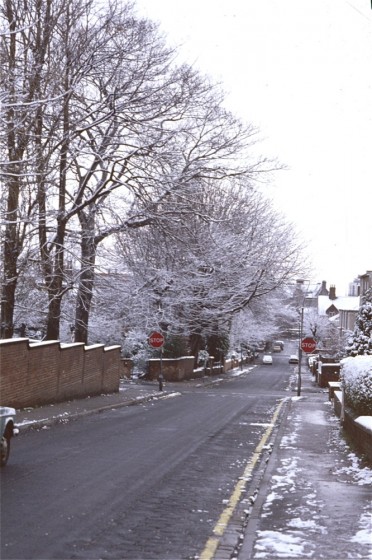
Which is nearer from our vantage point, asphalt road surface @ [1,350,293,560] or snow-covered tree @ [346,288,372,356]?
asphalt road surface @ [1,350,293,560]

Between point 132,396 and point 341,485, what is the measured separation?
2011cm

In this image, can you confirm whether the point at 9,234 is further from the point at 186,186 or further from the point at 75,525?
the point at 75,525

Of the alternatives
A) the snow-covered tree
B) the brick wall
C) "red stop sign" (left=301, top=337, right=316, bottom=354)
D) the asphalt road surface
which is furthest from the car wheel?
"red stop sign" (left=301, top=337, right=316, bottom=354)

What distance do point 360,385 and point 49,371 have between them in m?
11.3

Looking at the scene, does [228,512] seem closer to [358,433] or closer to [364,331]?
[358,433]

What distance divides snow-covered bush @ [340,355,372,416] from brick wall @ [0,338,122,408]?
8426 mm

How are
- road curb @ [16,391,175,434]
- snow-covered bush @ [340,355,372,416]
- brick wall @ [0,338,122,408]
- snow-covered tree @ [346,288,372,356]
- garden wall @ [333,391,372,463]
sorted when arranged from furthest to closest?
snow-covered tree @ [346,288,372,356], brick wall @ [0,338,122,408], road curb @ [16,391,175,434], snow-covered bush @ [340,355,372,416], garden wall @ [333,391,372,463]

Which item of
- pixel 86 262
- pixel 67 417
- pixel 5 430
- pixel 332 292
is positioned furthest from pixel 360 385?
pixel 332 292

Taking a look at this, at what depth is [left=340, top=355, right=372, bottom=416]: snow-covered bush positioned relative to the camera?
45.8 ft

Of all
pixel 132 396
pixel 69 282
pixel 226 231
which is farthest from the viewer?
pixel 226 231

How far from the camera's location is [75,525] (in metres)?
7.71

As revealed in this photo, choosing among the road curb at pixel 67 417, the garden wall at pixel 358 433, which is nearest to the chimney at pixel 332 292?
the road curb at pixel 67 417

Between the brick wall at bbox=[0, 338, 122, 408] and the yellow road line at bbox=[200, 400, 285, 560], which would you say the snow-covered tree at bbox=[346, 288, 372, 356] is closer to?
the brick wall at bbox=[0, 338, 122, 408]

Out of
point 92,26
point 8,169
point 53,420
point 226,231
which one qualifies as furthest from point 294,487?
point 226,231
